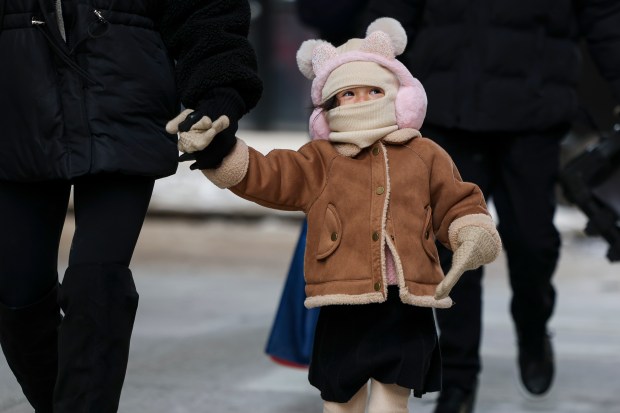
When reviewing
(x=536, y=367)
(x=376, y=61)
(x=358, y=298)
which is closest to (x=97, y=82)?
(x=376, y=61)

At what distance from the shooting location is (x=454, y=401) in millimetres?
5074

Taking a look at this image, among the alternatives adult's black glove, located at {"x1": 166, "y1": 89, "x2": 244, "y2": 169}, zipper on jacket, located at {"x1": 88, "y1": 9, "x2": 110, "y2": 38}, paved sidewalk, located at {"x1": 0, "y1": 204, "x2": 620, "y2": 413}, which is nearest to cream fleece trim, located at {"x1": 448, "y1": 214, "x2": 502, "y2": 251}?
adult's black glove, located at {"x1": 166, "y1": 89, "x2": 244, "y2": 169}

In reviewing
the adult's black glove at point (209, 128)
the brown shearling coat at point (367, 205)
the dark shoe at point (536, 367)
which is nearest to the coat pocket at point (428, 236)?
the brown shearling coat at point (367, 205)

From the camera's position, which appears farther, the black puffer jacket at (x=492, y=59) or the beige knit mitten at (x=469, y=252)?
the black puffer jacket at (x=492, y=59)

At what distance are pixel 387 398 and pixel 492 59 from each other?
1.65 metres

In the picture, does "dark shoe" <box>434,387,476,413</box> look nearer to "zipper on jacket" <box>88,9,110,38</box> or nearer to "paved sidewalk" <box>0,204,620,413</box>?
"paved sidewalk" <box>0,204,620,413</box>

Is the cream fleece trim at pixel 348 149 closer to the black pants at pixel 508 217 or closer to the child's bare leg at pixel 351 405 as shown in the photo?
the child's bare leg at pixel 351 405

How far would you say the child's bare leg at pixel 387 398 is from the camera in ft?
12.6

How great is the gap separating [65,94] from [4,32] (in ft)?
0.78

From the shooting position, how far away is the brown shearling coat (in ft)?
12.4

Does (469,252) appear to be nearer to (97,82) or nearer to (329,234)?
(329,234)

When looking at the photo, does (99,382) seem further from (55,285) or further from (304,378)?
(304,378)

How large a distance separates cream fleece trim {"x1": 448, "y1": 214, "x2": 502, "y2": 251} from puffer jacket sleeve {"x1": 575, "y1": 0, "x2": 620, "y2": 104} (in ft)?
5.46

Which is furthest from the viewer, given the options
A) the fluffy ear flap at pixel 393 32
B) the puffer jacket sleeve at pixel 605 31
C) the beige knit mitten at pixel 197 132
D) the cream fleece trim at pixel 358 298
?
the puffer jacket sleeve at pixel 605 31
